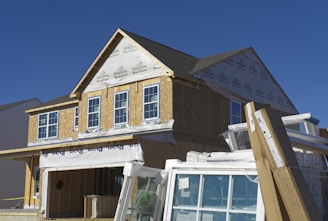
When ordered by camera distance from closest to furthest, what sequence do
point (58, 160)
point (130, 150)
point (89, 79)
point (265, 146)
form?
point (265, 146)
point (130, 150)
point (58, 160)
point (89, 79)

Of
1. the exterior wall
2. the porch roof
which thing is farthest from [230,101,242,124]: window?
the exterior wall

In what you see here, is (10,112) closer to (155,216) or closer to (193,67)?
(193,67)

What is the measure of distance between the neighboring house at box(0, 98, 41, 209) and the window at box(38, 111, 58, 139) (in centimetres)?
673

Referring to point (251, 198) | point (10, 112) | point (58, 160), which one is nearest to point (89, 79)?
point (58, 160)

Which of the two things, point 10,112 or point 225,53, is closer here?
point 225,53

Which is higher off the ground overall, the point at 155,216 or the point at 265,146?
the point at 265,146

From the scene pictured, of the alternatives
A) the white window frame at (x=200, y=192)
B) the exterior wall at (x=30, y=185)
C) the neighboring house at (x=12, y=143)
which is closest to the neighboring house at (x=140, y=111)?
the exterior wall at (x=30, y=185)

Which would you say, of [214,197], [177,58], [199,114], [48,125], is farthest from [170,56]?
[214,197]

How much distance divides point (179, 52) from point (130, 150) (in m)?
8.17

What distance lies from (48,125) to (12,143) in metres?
8.75

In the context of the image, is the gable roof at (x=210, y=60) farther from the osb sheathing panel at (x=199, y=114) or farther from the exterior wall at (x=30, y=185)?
the exterior wall at (x=30, y=185)

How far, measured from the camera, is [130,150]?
50.6 feet

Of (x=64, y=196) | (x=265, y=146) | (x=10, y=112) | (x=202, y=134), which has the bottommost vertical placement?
(x=64, y=196)

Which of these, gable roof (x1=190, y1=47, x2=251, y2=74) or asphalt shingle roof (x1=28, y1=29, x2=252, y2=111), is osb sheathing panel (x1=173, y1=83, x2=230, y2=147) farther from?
gable roof (x1=190, y1=47, x2=251, y2=74)
